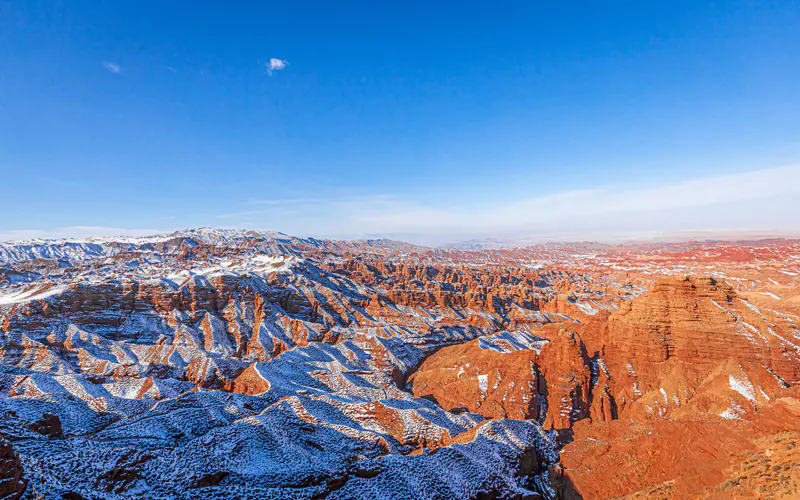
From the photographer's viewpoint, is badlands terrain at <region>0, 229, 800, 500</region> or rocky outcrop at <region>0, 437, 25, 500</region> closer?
rocky outcrop at <region>0, 437, 25, 500</region>

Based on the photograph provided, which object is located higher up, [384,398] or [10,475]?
[10,475]

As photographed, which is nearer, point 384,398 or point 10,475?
point 10,475

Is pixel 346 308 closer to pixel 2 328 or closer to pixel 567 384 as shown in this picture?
pixel 567 384

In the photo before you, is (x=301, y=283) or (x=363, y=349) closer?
(x=363, y=349)

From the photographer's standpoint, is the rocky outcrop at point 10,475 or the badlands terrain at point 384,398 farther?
the badlands terrain at point 384,398

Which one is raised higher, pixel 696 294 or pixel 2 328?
pixel 696 294

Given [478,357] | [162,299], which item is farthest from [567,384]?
[162,299]

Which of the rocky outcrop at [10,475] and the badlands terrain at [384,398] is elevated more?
the rocky outcrop at [10,475]

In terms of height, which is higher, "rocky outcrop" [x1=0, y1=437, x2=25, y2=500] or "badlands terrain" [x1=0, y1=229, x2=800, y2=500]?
"rocky outcrop" [x1=0, y1=437, x2=25, y2=500]
